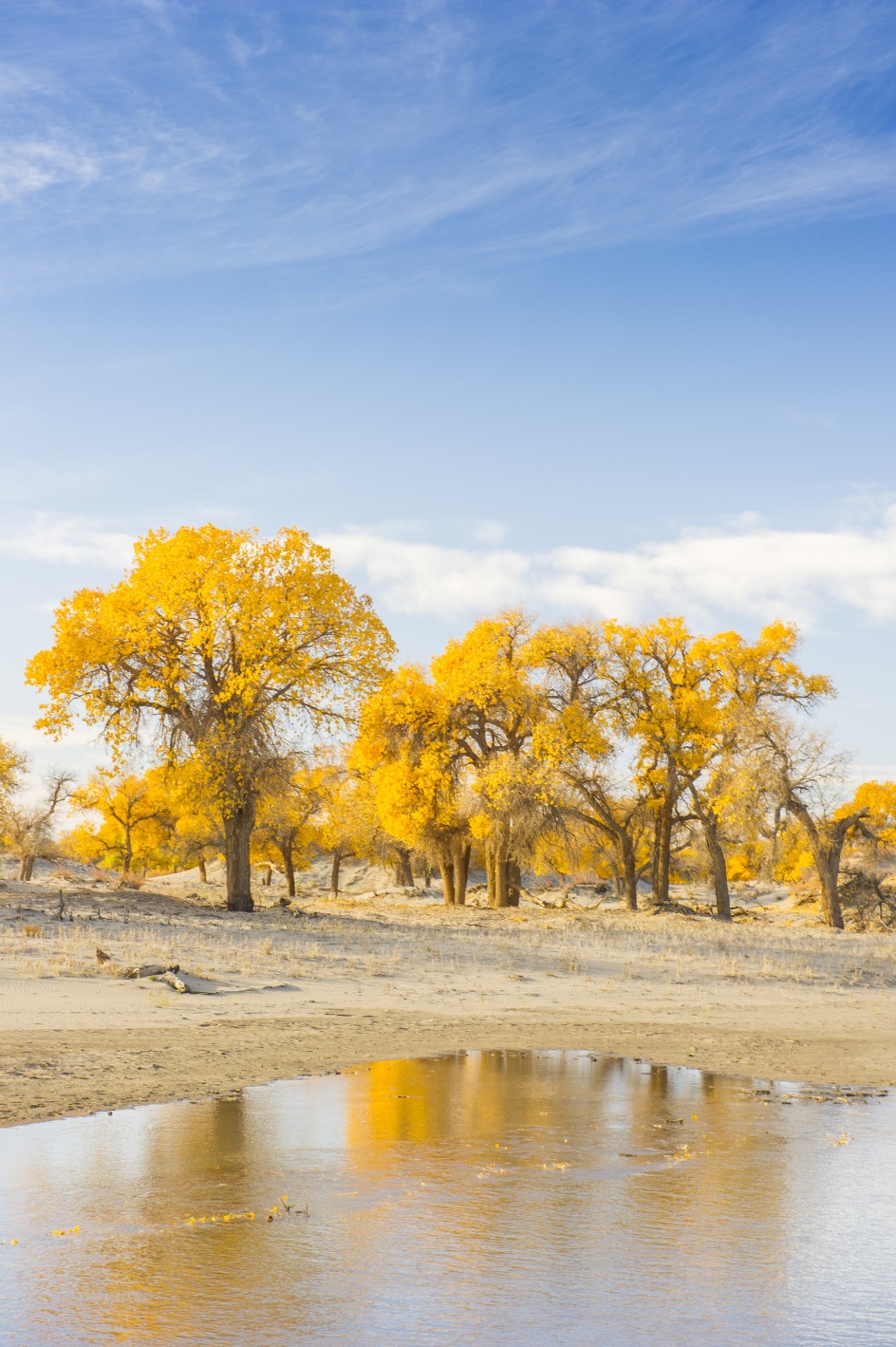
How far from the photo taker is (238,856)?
3269cm

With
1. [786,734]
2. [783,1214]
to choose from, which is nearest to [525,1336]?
[783,1214]

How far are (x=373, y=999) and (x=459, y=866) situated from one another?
1096 inches

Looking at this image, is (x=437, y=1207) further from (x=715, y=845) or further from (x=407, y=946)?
(x=715, y=845)

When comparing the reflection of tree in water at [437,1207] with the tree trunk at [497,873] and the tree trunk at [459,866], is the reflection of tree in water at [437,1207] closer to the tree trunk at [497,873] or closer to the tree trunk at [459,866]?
the tree trunk at [497,873]

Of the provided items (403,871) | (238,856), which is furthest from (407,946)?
(403,871)

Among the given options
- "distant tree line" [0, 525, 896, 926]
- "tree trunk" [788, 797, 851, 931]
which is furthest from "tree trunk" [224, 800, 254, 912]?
"tree trunk" [788, 797, 851, 931]

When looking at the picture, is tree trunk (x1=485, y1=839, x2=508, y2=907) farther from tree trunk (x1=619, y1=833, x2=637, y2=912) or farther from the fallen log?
the fallen log

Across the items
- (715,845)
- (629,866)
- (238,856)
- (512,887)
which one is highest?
(715,845)

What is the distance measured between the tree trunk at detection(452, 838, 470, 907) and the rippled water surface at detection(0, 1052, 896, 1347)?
113ft

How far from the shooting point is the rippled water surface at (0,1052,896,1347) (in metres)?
5.04

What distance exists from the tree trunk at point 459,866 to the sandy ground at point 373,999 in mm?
12744

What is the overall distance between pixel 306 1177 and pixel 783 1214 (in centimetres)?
293

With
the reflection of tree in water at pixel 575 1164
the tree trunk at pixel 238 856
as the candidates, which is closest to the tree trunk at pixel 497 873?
the tree trunk at pixel 238 856

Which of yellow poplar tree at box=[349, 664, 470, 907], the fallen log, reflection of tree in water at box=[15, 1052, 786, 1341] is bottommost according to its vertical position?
the fallen log
